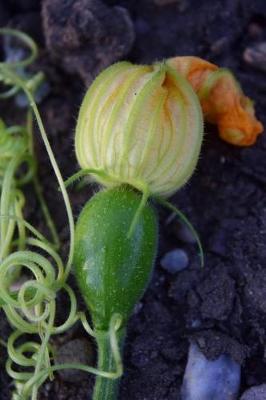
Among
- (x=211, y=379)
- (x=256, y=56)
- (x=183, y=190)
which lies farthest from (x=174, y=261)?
(x=256, y=56)

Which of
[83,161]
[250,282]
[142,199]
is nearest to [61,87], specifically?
[83,161]

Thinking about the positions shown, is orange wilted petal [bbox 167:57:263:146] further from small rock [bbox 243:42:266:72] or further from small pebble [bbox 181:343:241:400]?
small pebble [bbox 181:343:241:400]

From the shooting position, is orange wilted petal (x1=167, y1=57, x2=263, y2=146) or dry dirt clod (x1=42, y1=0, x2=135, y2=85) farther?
dry dirt clod (x1=42, y1=0, x2=135, y2=85)

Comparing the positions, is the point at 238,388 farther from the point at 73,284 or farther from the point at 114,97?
the point at 114,97

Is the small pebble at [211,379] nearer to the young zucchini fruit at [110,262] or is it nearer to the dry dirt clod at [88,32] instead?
the young zucchini fruit at [110,262]

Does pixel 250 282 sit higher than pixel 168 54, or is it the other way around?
pixel 168 54

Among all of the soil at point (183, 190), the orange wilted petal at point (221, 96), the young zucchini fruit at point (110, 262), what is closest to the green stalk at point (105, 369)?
the young zucchini fruit at point (110, 262)

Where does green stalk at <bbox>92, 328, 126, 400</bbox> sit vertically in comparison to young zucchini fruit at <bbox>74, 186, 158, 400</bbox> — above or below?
below

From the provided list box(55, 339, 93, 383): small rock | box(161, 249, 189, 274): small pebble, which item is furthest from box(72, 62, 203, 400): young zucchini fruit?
box(161, 249, 189, 274): small pebble
